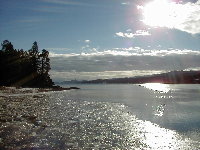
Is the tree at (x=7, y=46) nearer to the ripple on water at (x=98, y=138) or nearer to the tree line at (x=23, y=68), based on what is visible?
the tree line at (x=23, y=68)

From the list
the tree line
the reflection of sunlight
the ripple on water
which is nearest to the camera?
the ripple on water

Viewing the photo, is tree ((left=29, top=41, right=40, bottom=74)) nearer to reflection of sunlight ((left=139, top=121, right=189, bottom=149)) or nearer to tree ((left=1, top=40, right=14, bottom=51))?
tree ((left=1, top=40, right=14, bottom=51))

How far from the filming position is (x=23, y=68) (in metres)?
140

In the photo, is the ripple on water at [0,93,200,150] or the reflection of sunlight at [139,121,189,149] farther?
the reflection of sunlight at [139,121,189,149]

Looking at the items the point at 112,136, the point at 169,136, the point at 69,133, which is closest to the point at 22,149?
the point at 69,133

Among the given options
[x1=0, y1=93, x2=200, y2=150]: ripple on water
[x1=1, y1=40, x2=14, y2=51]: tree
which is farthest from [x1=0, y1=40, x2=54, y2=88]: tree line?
[x1=0, y1=93, x2=200, y2=150]: ripple on water

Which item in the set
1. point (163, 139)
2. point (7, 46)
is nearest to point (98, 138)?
point (163, 139)

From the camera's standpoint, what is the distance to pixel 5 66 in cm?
11906

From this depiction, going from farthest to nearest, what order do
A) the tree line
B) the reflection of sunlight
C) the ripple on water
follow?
the tree line
the reflection of sunlight
the ripple on water

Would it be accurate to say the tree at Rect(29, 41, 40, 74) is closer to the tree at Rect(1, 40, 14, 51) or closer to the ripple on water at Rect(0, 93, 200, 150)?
the tree at Rect(1, 40, 14, 51)

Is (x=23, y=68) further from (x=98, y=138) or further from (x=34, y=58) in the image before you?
(x=98, y=138)

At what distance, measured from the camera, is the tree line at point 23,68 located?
398 feet

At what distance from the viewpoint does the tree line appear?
12125 cm

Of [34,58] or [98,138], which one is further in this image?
[34,58]
